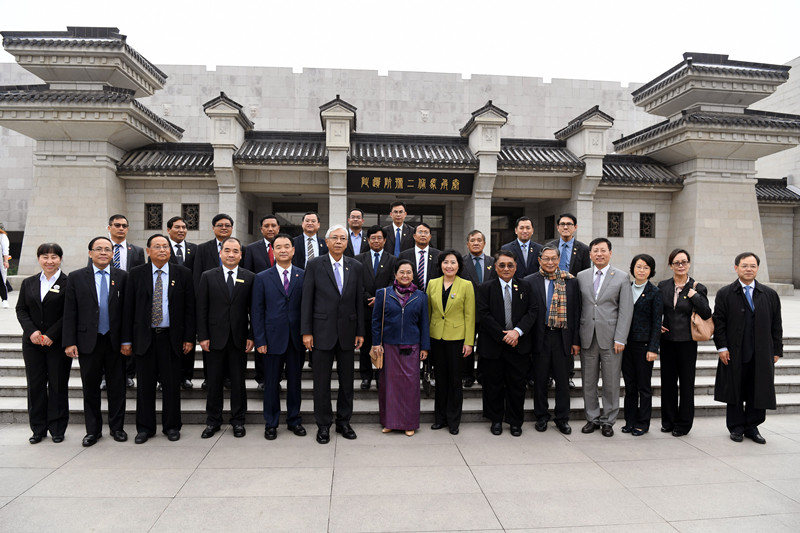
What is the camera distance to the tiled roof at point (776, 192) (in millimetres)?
14133

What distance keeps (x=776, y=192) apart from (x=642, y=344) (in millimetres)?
14498

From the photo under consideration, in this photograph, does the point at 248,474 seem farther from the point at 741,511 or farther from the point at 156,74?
the point at 156,74

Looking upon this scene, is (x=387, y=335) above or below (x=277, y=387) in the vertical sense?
above

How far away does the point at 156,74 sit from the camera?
42.0ft

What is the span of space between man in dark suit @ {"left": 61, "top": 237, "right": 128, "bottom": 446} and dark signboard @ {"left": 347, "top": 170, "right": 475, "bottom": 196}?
26.2ft

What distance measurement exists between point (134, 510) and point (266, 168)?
9.66 m

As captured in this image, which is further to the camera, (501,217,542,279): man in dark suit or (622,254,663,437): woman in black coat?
(501,217,542,279): man in dark suit

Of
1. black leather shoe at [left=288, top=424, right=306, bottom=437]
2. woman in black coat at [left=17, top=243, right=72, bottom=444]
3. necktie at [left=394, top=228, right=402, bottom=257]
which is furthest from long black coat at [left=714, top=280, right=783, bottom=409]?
woman in black coat at [left=17, top=243, right=72, bottom=444]

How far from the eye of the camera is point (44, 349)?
13.8 ft

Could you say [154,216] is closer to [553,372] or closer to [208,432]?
A: [208,432]

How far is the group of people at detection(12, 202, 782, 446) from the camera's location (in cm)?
421

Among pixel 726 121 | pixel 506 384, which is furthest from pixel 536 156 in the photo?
pixel 506 384

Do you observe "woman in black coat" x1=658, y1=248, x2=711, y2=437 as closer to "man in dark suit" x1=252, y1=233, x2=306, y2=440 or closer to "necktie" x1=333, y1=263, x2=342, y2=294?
"necktie" x1=333, y1=263, x2=342, y2=294

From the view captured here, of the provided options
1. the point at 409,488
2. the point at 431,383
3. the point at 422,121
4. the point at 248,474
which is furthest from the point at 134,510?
the point at 422,121
